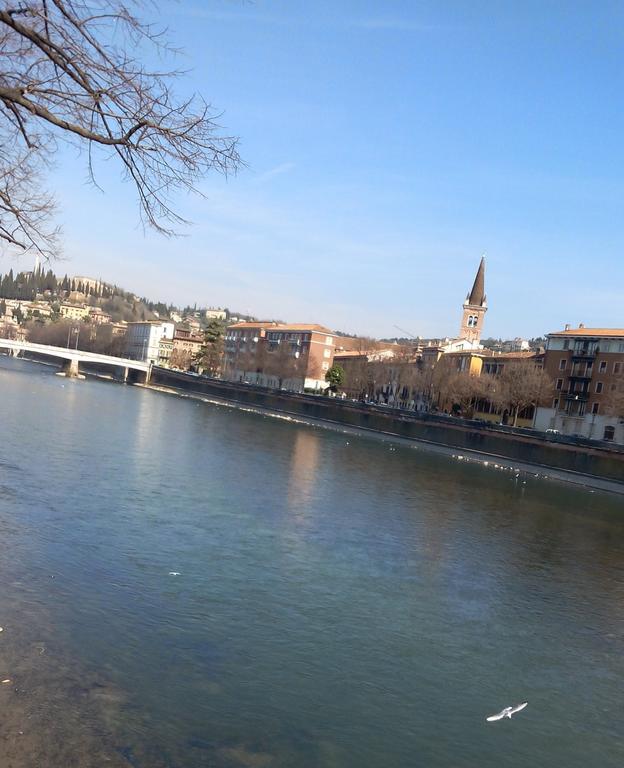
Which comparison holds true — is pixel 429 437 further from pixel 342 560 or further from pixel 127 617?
pixel 127 617

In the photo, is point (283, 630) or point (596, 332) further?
point (596, 332)

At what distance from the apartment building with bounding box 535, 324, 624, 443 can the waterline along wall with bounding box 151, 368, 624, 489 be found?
10.9 metres

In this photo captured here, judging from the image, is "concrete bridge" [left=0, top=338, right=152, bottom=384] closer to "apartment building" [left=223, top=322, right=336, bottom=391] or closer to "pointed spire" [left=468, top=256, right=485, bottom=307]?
"apartment building" [left=223, top=322, right=336, bottom=391]

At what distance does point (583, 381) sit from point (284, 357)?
1674 inches

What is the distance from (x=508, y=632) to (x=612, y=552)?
11.3 meters

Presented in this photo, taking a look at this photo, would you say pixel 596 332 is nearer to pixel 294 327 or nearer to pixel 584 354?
pixel 584 354

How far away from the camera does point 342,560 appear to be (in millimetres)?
15227

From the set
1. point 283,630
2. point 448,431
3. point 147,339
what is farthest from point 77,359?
point 283,630

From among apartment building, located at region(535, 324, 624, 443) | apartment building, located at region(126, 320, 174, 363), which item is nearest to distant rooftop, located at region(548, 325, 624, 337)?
apartment building, located at region(535, 324, 624, 443)

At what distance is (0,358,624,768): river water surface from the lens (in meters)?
7.36

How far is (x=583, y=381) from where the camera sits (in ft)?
205

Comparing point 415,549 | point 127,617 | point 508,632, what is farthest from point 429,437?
point 127,617

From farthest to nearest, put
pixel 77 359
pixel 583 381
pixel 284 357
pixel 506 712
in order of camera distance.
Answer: pixel 284 357
pixel 77 359
pixel 583 381
pixel 506 712

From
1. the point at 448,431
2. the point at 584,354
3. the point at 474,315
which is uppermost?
the point at 474,315
